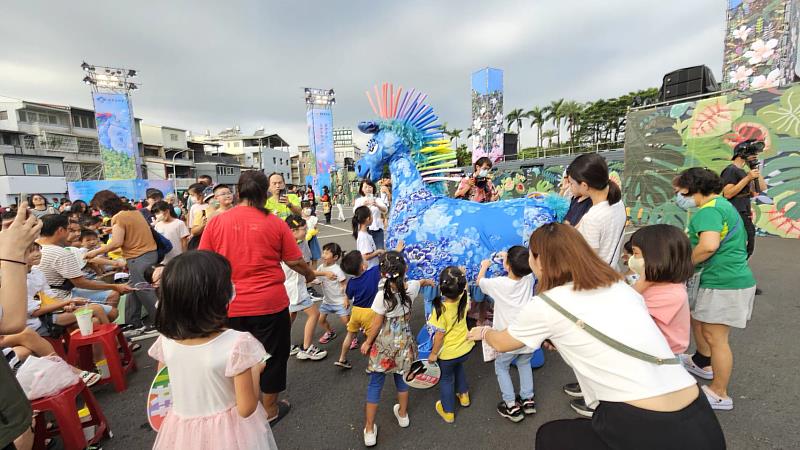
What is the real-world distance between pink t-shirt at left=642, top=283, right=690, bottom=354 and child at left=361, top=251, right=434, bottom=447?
1.39m

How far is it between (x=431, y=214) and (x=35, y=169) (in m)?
31.3

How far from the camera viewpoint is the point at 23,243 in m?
1.28

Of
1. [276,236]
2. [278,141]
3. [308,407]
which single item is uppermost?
[278,141]

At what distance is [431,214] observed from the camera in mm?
2895

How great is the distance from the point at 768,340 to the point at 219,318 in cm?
440

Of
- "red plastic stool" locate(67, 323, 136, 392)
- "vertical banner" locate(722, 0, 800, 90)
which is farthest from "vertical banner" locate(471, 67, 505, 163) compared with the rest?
"red plastic stool" locate(67, 323, 136, 392)

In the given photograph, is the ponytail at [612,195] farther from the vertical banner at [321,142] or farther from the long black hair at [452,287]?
the vertical banner at [321,142]

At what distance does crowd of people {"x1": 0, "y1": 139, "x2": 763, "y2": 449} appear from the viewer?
3.91 ft

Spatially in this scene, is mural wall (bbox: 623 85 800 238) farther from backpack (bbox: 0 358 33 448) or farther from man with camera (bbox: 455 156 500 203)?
backpack (bbox: 0 358 33 448)

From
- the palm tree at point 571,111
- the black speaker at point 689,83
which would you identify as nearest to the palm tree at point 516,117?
the palm tree at point 571,111

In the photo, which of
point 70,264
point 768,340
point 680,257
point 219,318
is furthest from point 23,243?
point 768,340

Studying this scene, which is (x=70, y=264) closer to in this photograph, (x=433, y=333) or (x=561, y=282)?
(x=433, y=333)

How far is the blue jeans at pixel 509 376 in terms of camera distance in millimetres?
2287

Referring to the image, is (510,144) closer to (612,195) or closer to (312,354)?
(612,195)
